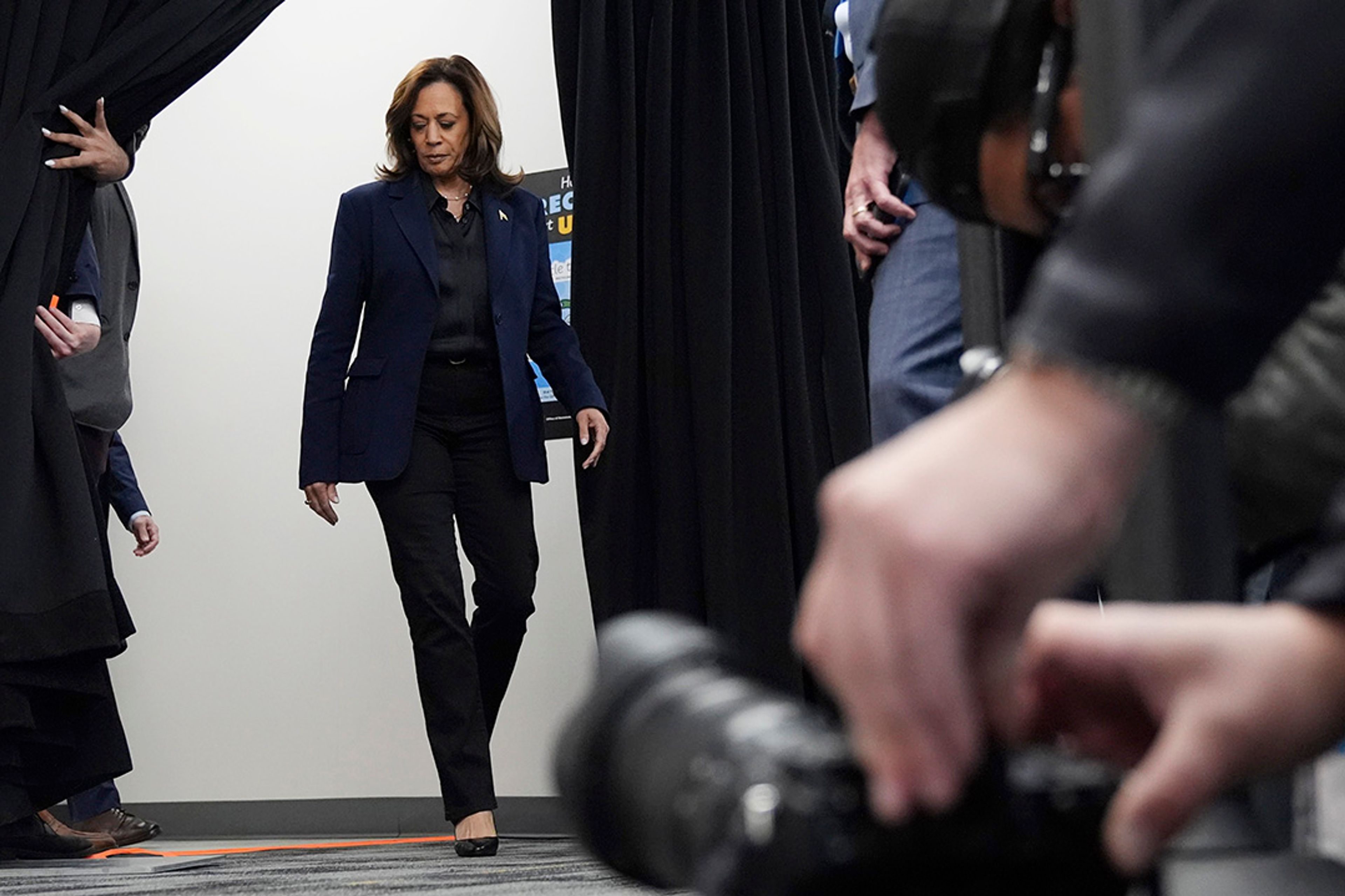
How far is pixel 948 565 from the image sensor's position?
30cm

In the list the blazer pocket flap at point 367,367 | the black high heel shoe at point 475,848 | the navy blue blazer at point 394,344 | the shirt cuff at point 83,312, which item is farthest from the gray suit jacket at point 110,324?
the black high heel shoe at point 475,848

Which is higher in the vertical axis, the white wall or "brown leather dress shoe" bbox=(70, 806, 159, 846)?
the white wall

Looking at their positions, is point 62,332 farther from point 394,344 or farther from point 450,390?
point 450,390

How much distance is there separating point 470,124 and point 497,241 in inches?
9.8

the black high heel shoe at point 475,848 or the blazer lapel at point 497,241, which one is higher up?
the blazer lapel at point 497,241

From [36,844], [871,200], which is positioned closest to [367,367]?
[36,844]

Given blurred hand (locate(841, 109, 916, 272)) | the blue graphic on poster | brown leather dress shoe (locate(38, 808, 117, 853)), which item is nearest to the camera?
blurred hand (locate(841, 109, 916, 272))

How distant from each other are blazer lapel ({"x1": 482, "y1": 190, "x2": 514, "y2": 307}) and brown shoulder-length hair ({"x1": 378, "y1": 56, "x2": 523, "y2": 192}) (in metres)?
0.04

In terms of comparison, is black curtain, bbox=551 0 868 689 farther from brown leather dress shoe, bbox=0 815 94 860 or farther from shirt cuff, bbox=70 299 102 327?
brown leather dress shoe, bbox=0 815 94 860

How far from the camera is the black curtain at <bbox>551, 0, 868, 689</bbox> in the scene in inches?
125

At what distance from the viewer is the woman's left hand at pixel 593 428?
300cm

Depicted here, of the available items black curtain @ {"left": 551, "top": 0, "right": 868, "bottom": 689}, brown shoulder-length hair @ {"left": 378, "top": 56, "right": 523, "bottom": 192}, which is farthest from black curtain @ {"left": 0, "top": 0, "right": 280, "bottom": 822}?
black curtain @ {"left": 551, "top": 0, "right": 868, "bottom": 689}

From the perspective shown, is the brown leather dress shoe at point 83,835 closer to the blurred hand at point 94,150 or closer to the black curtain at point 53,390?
the black curtain at point 53,390

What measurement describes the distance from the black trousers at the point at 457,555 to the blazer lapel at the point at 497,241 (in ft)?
0.51
